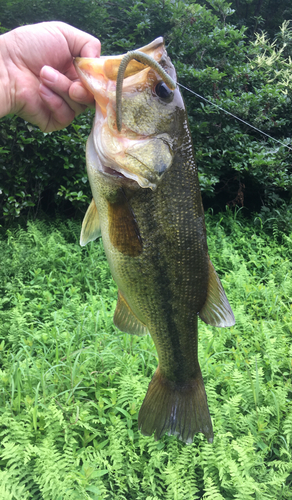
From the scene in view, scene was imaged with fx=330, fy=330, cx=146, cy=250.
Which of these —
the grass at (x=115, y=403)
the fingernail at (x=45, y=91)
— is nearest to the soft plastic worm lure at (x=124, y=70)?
the fingernail at (x=45, y=91)

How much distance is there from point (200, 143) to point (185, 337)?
418cm

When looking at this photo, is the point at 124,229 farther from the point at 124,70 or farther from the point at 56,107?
the point at 56,107

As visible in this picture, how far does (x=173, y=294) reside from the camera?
134 cm

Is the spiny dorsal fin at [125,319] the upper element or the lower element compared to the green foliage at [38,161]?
upper

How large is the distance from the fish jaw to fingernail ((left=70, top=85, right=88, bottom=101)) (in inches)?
4.0

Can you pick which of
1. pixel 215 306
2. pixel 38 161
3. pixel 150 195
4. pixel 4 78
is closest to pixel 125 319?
pixel 215 306

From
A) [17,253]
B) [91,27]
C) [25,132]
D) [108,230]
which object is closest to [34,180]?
[25,132]

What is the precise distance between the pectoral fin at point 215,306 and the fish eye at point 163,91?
67cm

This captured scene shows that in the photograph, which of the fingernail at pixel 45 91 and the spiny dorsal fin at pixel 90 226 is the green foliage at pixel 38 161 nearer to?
the fingernail at pixel 45 91

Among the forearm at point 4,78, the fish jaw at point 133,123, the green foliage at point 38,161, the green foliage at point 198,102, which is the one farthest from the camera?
the green foliage at point 198,102

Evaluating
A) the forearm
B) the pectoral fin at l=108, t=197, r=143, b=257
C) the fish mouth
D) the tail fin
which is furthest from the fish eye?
the tail fin

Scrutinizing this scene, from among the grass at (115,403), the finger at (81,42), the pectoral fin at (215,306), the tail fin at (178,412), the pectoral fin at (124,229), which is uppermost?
the finger at (81,42)

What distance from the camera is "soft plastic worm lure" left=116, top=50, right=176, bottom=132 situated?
1.02 metres

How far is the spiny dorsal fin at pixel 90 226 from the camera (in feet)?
4.48
